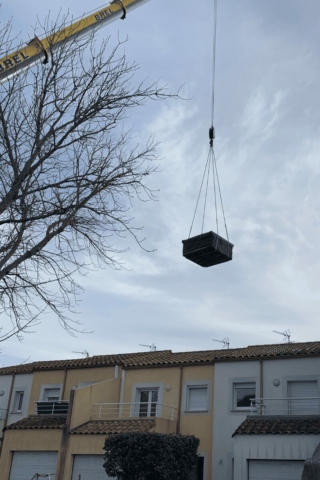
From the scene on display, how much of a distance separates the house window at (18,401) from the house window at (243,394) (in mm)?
12071

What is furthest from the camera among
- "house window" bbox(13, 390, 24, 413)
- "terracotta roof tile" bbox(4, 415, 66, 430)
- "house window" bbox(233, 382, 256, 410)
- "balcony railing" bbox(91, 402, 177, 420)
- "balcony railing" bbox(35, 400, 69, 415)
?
"house window" bbox(13, 390, 24, 413)

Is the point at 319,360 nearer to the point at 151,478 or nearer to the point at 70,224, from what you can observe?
the point at 151,478

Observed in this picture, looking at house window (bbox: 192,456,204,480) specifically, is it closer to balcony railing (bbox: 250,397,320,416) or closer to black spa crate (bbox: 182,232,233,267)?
balcony railing (bbox: 250,397,320,416)

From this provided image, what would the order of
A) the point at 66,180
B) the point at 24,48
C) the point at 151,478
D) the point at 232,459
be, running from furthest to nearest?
the point at 232,459
the point at 151,478
the point at 24,48
the point at 66,180

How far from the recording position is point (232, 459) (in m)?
22.3

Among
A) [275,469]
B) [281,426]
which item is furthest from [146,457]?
[281,426]

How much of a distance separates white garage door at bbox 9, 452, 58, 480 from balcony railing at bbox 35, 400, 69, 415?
7.51 ft

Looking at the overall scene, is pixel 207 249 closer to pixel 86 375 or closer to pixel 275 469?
pixel 275 469

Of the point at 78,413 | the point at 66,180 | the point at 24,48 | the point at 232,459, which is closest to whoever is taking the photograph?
the point at 66,180

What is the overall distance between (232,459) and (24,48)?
52.0 feet

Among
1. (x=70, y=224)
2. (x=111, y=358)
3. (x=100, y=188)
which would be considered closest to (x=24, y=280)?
(x=70, y=224)

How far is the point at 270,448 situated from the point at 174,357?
789cm

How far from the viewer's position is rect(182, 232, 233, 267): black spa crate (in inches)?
506

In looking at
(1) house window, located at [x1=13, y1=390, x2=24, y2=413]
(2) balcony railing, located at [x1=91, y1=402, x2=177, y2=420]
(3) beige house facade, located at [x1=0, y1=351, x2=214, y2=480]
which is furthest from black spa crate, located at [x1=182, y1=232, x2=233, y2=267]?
(1) house window, located at [x1=13, y1=390, x2=24, y2=413]
